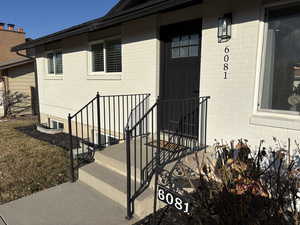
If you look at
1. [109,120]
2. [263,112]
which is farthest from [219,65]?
[109,120]

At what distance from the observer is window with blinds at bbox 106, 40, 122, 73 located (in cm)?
565

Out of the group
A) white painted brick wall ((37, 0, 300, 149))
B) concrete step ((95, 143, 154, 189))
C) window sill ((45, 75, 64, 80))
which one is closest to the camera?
white painted brick wall ((37, 0, 300, 149))

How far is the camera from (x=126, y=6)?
236 inches

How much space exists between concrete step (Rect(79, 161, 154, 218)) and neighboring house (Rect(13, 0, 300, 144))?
5.54 ft

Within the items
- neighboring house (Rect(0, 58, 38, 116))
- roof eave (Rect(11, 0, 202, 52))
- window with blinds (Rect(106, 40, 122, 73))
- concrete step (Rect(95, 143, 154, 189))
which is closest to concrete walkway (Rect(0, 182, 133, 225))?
concrete step (Rect(95, 143, 154, 189))

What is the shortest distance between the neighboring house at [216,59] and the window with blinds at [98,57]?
5 cm

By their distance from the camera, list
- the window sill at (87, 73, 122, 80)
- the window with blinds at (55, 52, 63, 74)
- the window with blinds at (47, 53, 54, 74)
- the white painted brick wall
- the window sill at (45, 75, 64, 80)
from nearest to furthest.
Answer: the white painted brick wall, the window sill at (87, 73, 122, 80), the window sill at (45, 75, 64, 80), the window with blinds at (55, 52, 63, 74), the window with blinds at (47, 53, 54, 74)

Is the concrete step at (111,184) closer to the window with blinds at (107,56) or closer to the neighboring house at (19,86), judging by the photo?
the window with blinds at (107,56)

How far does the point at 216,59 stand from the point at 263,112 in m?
1.12

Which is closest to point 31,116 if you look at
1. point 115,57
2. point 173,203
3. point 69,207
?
point 115,57

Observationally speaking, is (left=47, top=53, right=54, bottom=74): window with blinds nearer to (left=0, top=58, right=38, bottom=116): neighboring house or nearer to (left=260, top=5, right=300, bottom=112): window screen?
(left=0, top=58, right=38, bottom=116): neighboring house

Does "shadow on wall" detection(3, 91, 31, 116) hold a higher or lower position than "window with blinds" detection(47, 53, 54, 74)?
lower

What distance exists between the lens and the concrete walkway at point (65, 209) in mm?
2705

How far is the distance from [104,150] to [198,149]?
5.52ft
